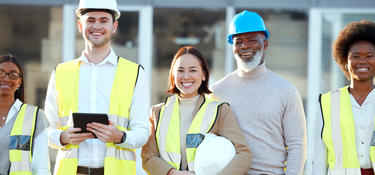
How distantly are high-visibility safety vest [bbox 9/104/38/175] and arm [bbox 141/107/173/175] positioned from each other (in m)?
0.83

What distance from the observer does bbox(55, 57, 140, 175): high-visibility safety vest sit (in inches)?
174

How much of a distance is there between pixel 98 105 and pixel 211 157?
2.97 ft

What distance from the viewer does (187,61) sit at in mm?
4719

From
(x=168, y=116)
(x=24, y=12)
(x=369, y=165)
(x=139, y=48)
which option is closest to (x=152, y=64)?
(x=139, y=48)

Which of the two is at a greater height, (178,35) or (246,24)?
(178,35)

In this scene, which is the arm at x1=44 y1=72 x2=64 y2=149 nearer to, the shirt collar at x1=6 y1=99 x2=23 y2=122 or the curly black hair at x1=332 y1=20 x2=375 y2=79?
the shirt collar at x1=6 y1=99 x2=23 y2=122

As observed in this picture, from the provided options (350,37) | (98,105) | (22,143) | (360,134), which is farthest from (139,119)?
(350,37)

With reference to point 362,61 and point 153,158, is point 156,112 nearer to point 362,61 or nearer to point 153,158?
point 153,158

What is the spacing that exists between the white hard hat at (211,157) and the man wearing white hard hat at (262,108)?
1.32ft

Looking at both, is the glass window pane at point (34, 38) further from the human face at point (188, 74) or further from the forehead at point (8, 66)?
the human face at point (188, 74)

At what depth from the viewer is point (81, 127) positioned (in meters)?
4.33

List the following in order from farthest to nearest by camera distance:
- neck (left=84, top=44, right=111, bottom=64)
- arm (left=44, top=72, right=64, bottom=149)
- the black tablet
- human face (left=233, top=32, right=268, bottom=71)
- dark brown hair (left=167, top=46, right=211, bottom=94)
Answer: human face (left=233, top=32, right=268, bottom=71), dark brown hair (left=167, top=46, right=211, bottom=94), neck (left=84, top=44, right=111, bottom=64), arm (left=44, top=72, right=64, bottom=149), the black tablet

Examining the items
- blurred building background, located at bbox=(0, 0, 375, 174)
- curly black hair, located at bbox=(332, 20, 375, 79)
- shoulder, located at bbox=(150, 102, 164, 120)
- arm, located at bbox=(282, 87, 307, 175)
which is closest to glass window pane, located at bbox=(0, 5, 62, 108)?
blurred building background, located at bbox=(0, 0, 375, 174)

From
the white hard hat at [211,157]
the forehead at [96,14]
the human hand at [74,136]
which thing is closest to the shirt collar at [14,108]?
the human hand at [74,136]
